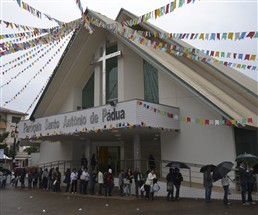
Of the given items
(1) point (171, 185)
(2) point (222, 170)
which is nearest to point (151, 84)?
(1) point (171, 185)

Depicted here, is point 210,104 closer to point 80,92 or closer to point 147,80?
point 147,80

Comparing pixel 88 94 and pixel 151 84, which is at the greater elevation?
pixel 88 94

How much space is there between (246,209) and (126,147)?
1227cm

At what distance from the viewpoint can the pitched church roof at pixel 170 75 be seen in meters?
15.4

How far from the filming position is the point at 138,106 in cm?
1511

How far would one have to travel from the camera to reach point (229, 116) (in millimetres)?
13602

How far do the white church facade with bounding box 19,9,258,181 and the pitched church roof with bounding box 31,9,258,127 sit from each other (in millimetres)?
55

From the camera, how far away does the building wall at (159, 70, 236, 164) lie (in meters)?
15.3

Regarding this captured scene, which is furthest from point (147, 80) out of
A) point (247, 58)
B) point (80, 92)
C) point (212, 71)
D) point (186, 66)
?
point (247, 58)

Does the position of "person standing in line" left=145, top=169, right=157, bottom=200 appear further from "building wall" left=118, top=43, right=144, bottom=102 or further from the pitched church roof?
"building wall" left=118, top=43, right=144, bottom=102

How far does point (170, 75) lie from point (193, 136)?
3490 millimetres

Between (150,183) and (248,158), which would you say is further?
(150,183)

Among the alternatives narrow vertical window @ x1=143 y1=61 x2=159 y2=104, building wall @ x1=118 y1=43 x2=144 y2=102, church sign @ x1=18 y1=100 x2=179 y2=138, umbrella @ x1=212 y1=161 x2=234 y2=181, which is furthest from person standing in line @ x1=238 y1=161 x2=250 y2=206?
building wall @ x1=118 y1=43 x2=144 y2=102

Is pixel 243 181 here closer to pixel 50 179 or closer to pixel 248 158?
pixel 248 158
